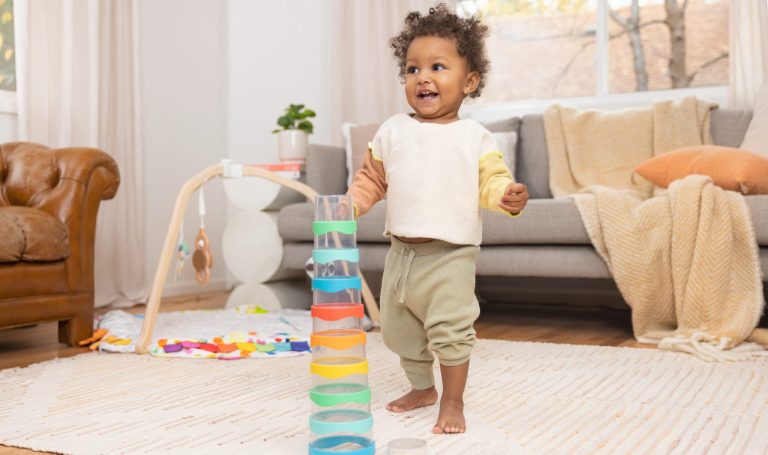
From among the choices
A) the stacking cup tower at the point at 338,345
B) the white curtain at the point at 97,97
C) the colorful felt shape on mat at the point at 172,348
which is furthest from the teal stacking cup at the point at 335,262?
the white curtain at the point at 97,97

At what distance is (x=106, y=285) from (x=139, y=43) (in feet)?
3.91

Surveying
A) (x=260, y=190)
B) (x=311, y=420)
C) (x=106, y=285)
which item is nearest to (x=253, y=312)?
(x=260, y=190)

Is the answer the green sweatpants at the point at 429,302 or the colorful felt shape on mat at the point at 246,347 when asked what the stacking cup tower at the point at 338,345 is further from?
the colorful felt shape on mat at the point at 246,347

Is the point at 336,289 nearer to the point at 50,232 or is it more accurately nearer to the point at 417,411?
the point at 417,411

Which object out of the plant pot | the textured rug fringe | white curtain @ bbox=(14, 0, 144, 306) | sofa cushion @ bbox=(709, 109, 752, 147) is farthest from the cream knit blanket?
white curtain @ bbox=(14, 0, 144, 306)

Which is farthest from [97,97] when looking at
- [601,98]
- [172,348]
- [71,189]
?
[601,98]

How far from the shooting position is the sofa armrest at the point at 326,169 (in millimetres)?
3170

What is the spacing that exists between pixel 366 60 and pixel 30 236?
208cm

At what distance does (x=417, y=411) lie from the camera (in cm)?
145

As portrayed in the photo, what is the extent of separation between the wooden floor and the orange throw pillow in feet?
1.84

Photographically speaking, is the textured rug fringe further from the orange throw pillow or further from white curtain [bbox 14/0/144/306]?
white curtain [bbox 14/0/144/306]

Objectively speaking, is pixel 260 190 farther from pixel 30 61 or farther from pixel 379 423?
pixel 379 423

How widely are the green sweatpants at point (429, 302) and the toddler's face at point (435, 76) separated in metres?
0.26

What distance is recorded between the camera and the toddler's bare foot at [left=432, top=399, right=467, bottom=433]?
129 cm
